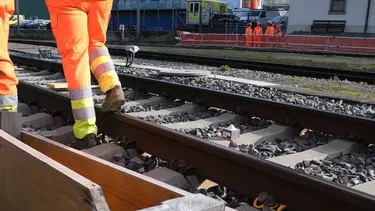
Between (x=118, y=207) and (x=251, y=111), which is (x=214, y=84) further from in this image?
(x=118, y=207)

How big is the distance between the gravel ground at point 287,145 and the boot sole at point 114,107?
116cm

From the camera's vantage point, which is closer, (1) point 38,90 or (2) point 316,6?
(1) point 38,90

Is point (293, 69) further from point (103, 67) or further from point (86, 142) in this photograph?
point (86, 142)

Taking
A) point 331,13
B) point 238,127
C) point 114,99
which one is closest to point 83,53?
point 114,99

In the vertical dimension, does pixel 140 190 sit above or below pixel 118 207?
above

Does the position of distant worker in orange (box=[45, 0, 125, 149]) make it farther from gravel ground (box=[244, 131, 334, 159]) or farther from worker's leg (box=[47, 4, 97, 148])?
gravel ground (box=[244, 131, 334, 159])

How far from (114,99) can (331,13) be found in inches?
1138

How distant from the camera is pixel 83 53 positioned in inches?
134

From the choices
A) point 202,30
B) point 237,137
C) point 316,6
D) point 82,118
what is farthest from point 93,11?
point 202,30

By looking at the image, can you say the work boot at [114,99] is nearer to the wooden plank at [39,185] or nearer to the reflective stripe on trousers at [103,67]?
the reflective stripe on trousers at [103,67]

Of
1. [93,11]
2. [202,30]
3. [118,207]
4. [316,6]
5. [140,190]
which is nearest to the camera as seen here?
[140,190]

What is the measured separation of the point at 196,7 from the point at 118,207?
122 ft

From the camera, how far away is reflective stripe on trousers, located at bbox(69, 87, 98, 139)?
3467mm

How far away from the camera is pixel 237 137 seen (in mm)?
3869
